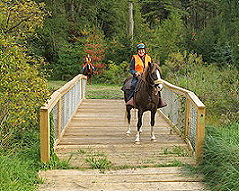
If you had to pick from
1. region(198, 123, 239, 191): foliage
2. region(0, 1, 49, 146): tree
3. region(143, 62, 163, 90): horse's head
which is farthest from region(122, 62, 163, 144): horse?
region(0, 1, 49, 146): tree

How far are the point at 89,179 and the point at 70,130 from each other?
2994 mm

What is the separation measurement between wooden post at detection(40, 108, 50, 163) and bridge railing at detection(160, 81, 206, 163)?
239 cm

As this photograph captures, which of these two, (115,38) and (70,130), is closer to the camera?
(70,130)

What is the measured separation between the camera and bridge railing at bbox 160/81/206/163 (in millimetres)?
5395

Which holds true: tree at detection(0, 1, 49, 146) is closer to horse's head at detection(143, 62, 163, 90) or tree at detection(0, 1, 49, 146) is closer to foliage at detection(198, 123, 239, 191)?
horse's head at detection(143, 62, 163, 90)

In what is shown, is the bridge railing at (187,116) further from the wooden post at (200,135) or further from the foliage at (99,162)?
the foliage at (99,162)

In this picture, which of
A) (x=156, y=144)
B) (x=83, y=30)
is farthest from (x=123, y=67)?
(x=156, y=144)

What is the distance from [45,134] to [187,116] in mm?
2942

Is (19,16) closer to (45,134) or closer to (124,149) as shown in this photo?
(45,134)

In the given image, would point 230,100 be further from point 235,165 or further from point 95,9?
point 95,9

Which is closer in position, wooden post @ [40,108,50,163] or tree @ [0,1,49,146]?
tree @ [0,1,49,146]

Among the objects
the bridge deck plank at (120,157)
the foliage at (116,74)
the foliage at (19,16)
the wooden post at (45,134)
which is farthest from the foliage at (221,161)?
the foliage at (116,74)

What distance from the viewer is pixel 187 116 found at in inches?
260

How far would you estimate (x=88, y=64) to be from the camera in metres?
18.3
